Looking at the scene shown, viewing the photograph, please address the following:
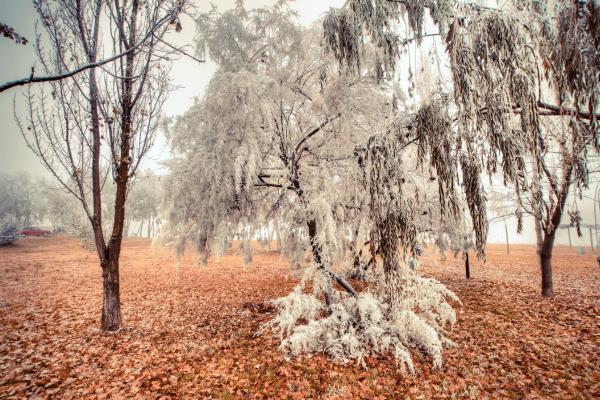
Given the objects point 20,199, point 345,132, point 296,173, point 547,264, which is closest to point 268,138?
point 296,173

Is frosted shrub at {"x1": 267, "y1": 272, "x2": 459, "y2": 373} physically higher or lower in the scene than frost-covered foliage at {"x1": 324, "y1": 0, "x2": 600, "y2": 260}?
lower

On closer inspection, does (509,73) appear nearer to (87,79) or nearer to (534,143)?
(534,143)

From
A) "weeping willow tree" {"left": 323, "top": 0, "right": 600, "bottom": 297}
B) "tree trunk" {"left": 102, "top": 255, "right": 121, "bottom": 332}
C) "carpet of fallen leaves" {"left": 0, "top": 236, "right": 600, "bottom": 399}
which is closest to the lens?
"weeping willow tree" {"left": 323, "top": 0, "right": 600, "bottom": 297}

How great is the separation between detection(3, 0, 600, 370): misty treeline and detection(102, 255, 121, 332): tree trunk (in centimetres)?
3

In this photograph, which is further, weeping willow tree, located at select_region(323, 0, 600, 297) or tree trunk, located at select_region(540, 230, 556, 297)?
tree trunk, located at select_region(540, 230, 556, 297)

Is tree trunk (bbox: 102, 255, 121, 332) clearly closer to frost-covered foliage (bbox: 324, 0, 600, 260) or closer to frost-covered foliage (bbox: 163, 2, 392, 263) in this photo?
frost-covered foliage (bbox: 163, 2, 392, 263)

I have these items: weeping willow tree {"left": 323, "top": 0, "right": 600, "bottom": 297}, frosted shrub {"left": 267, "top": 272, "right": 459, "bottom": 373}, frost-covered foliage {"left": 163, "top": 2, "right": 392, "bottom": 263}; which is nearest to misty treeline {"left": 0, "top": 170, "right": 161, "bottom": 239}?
frost-covered foliage {"left": 163, "top": 2, "right": 392, "bottom": 263}

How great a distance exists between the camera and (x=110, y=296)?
628 centimetres

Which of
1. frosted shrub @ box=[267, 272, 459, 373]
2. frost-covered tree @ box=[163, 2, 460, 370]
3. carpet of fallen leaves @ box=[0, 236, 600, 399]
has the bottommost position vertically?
carpet of fallen leaves @ box=[0, 236, 600, 399]

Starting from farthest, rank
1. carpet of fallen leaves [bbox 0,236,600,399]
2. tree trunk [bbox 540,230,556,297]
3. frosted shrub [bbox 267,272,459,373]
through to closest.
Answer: tree trunk [bbox 540,230,556,297] < frosted shrub [bbox 267,272,459,373] < carpet of fallen leaves [bbox 0,236,600,399]

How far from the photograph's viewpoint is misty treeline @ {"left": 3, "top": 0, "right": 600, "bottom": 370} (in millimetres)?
2732

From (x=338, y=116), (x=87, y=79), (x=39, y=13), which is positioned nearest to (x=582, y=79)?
(x=338, y=116)

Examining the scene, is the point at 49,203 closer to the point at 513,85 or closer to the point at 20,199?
the point at 20,199

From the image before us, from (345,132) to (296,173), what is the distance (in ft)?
4.83
